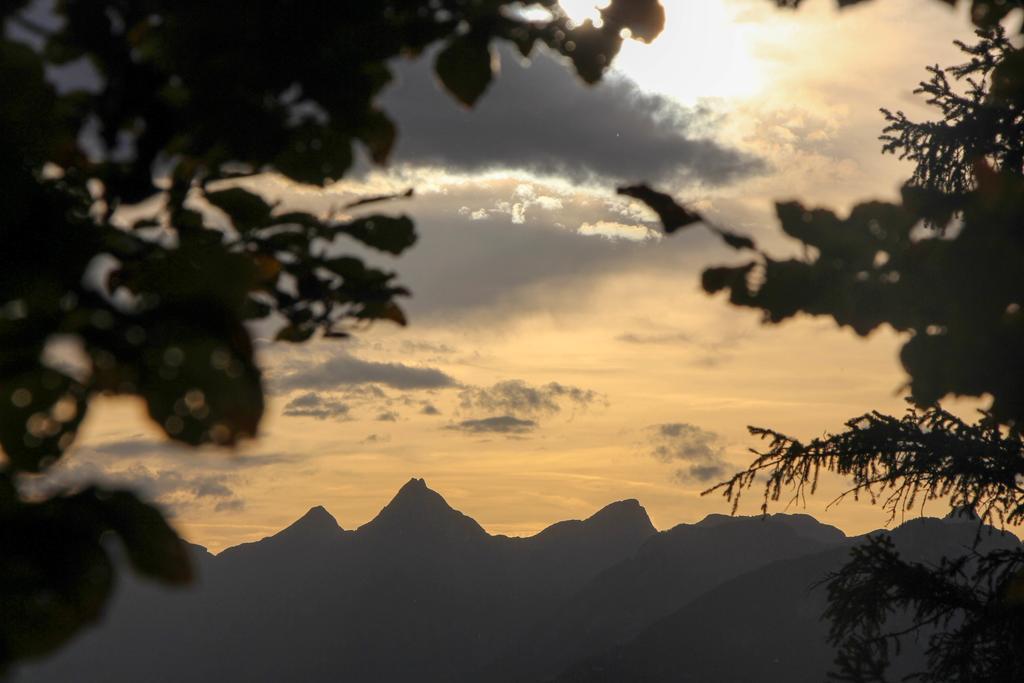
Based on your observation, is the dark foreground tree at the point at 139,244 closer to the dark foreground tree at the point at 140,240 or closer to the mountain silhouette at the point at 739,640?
the dark foreground tree at the point at 140,240

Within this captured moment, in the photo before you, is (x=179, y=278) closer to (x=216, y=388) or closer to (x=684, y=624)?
(x=216, y=388)

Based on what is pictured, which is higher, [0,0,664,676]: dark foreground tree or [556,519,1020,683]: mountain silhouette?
[0,0,664,676]: dark foreground tree

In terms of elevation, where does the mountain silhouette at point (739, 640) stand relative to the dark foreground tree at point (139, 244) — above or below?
below

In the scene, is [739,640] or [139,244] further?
[739,640]

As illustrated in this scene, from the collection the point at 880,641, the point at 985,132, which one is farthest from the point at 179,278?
the point at 985,132

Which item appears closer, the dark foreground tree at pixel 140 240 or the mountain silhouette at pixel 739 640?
the dark foreground tree at pixel 140 240

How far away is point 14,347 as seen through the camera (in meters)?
1.36

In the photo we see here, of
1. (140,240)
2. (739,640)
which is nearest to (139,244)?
(140,240)

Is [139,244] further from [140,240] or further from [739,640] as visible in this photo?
[739,640]

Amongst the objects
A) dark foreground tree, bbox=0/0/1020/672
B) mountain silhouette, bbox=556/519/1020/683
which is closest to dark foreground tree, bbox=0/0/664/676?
dark foreground tree, bbox=0/0/1020/672

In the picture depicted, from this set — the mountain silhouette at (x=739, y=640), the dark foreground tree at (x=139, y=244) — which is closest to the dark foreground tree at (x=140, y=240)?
the dark foreground tree at (x=139, y=244)

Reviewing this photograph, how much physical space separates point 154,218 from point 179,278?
0.52 metres

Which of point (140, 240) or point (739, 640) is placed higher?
point (140, 240)

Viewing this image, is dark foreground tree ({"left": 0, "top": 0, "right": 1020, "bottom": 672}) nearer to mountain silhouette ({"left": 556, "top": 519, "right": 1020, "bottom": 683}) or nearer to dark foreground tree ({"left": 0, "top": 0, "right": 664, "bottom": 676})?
dark foreground tree ({"left": 0, "top": 0, "right": 664, "bottom": 676})
